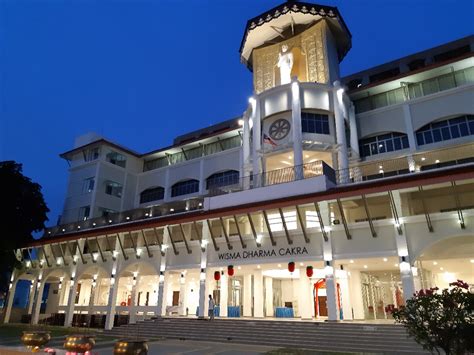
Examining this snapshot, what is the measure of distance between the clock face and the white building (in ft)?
0.29

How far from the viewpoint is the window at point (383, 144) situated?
23.8 metres

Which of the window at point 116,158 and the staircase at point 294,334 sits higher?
the window at point 116,158

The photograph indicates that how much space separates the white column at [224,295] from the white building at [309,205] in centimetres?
7

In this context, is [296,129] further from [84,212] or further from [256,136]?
[84,212]

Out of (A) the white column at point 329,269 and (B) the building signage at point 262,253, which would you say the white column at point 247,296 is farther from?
(A) the white column at point 329,269

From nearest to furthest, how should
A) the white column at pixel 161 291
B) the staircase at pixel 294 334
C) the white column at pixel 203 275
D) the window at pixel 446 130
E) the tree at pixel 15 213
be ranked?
the staircase at pixel 294 334 < the white column at pixel 203 275 < the window at pixel 446 130 < the white column at pixel 161 291 < the tree at pixel 15 213

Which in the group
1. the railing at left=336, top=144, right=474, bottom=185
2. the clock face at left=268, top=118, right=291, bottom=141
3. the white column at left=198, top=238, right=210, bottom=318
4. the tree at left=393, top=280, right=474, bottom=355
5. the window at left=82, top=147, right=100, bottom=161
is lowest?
the tree at left=393, top=280, right=474, bottom=355

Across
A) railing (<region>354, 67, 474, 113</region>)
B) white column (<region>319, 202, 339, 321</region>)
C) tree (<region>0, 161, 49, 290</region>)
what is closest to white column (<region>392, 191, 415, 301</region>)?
white column (<region>319, 202, 339, 321</region>)

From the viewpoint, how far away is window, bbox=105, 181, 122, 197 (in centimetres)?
3484

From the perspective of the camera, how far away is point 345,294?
2031cm

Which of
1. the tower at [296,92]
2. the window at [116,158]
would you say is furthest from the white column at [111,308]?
the window at [116,158]

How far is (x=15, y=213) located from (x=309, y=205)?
2376 cm

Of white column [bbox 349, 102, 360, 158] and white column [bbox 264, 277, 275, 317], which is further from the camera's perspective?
white column [bbox 349, 102, 360, 158]

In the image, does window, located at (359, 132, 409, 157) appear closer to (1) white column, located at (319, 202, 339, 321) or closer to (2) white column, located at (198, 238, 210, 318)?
(1) white column, located at (319, 202, 339, 321)
